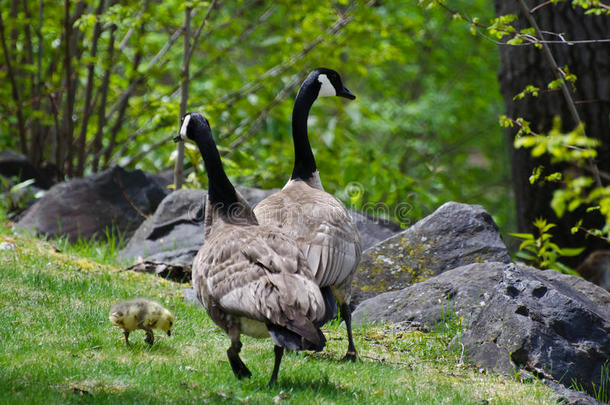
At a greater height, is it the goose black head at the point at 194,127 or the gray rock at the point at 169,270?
the goose black head at the point at 194,127

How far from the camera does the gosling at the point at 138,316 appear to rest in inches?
202

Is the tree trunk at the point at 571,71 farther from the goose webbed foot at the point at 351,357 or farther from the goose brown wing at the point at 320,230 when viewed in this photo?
the goose webbed foot at the point at 351,357

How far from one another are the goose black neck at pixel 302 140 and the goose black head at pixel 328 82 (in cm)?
11

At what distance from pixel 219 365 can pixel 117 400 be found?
1125 millimetres

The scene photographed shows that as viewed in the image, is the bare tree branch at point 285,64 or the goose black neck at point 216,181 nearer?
the goose black neck at point 216,181

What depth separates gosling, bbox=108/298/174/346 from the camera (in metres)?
5.14

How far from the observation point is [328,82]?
7.68 meters

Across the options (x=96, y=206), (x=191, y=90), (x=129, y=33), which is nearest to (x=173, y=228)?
(x=96, y=206)

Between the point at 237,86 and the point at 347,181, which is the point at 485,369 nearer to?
the point at 347,181

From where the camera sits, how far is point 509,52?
9625mm

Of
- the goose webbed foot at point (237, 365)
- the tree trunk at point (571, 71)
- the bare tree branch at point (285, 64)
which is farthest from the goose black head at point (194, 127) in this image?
the bare tree branch at point (285, 64)

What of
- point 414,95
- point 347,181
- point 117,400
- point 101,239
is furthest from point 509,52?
point 414,95

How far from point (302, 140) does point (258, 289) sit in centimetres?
346

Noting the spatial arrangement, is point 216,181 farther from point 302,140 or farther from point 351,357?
point 302,140
